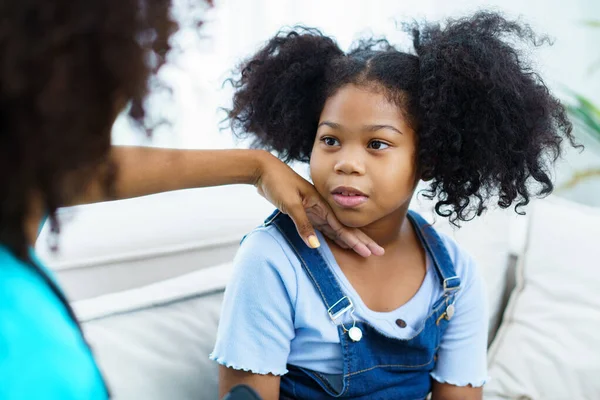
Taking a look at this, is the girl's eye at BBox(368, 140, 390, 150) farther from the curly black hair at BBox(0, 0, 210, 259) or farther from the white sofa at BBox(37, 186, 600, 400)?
the curly black hair at BBox(0, 0, 210, 259)

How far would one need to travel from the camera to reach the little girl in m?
0.96

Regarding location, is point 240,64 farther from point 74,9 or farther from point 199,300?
point 74,9

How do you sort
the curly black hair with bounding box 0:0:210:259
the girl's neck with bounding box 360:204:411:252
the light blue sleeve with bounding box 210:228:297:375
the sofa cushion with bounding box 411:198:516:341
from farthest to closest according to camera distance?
1. the sofa cushion with bounding box 411:198:516:341
2. the girl's neck with bounding box 360:204:411:252
3. the light blue sleeve with bounding box 210:228:297:375
4. the curly black hair with bounding box 0:0:210:259

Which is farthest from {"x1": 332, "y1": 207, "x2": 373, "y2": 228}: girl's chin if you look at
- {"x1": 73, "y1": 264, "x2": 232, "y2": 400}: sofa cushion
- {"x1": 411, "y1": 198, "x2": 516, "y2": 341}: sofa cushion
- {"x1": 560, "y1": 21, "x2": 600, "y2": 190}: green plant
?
{"x1": 560, "y1": 21, "x2": 600, "y2": 190}: green plant

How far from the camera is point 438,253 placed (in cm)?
111

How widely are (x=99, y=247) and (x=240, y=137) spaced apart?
43 cm

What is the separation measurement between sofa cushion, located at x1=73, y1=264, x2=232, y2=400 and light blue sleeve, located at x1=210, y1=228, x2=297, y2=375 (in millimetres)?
130

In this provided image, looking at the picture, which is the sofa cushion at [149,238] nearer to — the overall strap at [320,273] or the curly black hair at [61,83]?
the overall strap at [320,273]

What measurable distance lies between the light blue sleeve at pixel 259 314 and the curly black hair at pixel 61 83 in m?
0.50

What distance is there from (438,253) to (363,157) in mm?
248

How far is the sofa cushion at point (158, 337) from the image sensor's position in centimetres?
102

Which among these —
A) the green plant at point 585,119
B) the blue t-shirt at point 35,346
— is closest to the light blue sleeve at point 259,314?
the blue t-shirt at point 35,346

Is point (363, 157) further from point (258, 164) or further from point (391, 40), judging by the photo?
point (391, 40)

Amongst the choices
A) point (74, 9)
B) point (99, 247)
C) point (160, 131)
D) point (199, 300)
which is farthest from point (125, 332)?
point (74, 9)
